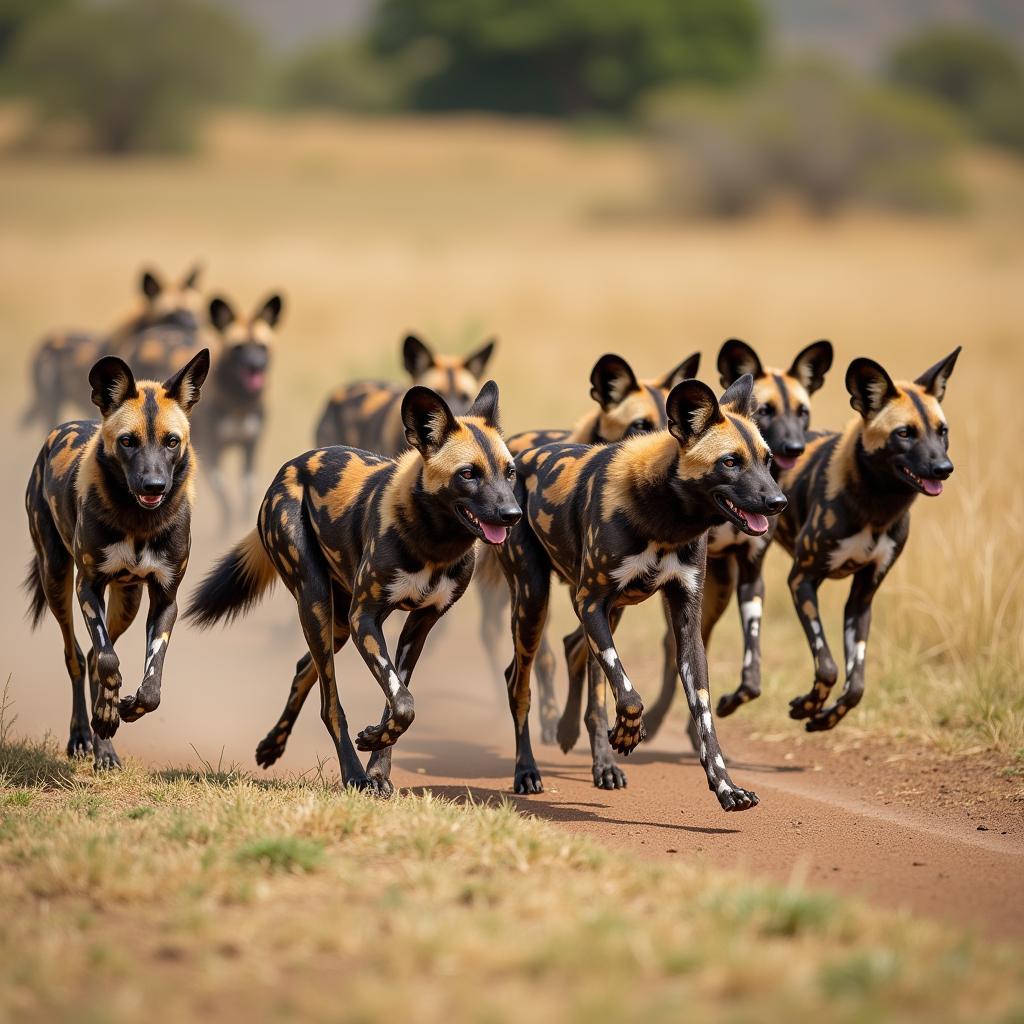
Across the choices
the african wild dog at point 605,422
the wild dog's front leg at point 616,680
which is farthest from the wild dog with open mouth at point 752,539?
the wild dog's front leg at point 616,680

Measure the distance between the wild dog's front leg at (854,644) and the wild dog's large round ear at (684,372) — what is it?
127 cm

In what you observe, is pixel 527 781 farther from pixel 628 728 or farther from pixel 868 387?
pixel 868 387

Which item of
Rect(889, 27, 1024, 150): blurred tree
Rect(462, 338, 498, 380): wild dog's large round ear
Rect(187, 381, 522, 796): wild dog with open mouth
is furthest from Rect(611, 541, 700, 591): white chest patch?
Rect(889, 27, 1024, 150): blurred tree

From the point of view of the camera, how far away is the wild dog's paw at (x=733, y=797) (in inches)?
219

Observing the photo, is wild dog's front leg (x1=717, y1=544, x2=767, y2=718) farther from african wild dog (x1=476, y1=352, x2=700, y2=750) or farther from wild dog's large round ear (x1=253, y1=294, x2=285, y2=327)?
wild dog's large round ear (x1=253, y1=294, x2=285, y2=327)

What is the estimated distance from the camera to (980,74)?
207 feet

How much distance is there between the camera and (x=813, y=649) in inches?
266

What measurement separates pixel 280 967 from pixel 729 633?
6.05 m

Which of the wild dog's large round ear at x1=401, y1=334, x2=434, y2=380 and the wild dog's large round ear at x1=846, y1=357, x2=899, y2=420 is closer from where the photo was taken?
the wild dog's large round ear at x1=846, y1=357, x2=899, y2=420

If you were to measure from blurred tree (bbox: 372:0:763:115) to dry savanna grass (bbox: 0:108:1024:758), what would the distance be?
12.7m

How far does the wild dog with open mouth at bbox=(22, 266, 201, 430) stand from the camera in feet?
41.8

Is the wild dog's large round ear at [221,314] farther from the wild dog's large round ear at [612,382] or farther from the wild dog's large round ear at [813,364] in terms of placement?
the wild dog's large round ear at [813,364]

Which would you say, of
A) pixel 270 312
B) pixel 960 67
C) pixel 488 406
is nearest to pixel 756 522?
pixel 488 406

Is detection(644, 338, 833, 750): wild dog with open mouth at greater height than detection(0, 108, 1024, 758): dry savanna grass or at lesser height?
lesser
